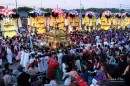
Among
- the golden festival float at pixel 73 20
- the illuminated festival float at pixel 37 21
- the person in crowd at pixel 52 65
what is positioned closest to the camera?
the person in crowd at pixel 52 65

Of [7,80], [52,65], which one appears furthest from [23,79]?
[52,65]

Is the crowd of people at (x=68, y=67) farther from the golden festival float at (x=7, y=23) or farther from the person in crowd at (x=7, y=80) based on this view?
the golden festival float at (x=7, y=23)

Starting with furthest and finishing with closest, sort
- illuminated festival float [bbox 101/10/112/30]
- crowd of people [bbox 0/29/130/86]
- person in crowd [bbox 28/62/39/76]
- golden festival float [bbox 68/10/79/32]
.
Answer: illuminated festival float [bbox 101/10/112/30] < golden festival float [bbox 68/10/79/32] < person in crowd [bbox 28/62/39/76] < crowd of people [bbox 0/29/130/86]

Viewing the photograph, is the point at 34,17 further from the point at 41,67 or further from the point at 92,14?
the point at 41,67

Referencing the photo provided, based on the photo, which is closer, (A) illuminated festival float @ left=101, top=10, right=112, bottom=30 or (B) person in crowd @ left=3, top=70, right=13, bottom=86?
(B) person in crowd @ left=3, top=70, right=13, bottom=86

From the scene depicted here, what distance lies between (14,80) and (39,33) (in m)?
16.6

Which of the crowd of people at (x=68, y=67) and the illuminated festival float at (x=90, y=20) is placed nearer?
the crowd of people at (x=68, y=67)

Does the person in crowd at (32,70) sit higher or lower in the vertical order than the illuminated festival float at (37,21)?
lower

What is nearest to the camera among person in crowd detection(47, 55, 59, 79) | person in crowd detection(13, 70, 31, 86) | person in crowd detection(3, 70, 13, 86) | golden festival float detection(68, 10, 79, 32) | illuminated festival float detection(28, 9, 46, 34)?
person in crowd detection(13, 70, 31, 86)

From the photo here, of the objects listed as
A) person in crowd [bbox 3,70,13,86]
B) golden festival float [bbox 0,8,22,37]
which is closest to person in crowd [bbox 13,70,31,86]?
person in crowd [bbox 3,70,13,86]

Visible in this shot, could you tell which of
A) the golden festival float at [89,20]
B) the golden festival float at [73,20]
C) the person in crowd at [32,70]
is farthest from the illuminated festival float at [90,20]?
the person in crowd at [32,70]

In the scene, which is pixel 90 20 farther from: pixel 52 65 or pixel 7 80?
pixel 7 80

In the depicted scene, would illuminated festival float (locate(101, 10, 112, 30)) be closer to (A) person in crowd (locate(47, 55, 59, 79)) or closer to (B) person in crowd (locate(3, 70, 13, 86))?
(A) person in crowd (locate(47, 55, 59, 79))

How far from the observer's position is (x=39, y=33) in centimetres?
2905
